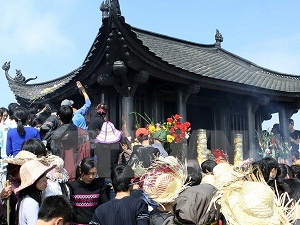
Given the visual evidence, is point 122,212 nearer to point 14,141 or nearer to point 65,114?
point 65,114

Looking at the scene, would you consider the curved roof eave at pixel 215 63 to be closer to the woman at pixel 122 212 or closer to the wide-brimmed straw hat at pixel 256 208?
the woman at pixel 122 212

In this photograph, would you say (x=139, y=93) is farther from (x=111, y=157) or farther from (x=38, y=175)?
(x=38, y=175)

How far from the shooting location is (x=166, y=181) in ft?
12.1

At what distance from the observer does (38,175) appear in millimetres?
3768

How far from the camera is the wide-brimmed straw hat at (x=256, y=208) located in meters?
2.35

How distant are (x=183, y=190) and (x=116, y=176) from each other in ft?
2.70

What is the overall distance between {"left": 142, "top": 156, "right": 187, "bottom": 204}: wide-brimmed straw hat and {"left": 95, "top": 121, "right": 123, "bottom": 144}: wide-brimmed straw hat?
2804mm

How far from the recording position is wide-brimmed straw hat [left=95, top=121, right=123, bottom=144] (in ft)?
21.7

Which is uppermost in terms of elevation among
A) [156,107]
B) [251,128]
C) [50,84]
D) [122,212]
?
[50,84]

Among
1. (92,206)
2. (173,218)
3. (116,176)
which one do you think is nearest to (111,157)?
(92,206)

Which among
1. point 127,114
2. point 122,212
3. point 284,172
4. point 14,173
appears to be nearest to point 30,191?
point 14,173

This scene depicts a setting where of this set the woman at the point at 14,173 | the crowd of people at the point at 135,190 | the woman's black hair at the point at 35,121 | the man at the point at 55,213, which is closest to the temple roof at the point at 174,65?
the woman's black hair at the point at 35,121

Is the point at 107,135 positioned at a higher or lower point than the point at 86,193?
higher

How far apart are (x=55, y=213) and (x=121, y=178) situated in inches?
54.2
